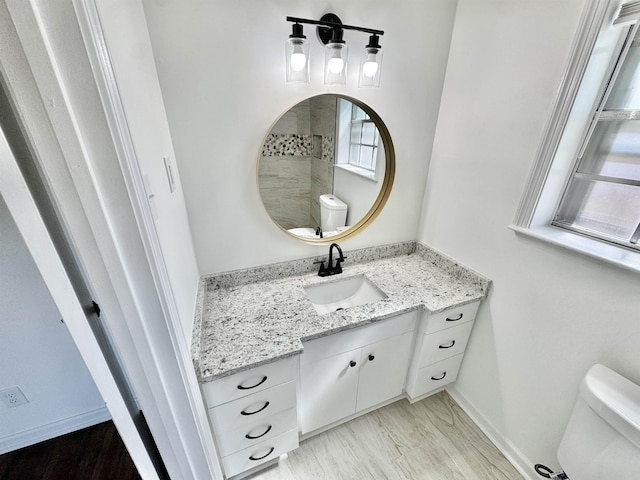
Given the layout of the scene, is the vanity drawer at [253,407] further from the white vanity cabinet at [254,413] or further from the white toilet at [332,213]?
the white toilet at [332,213]

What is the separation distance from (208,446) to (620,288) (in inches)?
59.8

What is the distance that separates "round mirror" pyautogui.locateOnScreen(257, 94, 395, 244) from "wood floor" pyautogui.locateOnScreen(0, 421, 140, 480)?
140 centimetres

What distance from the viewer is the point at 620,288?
0.89m

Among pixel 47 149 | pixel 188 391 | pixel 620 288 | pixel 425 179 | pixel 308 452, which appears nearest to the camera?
pixel 47 149

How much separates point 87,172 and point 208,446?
991 mm

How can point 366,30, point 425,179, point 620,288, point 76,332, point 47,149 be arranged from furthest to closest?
1. point 425,179
2. point 366,30
3. point 620,288
4. point 76,332
5. point 47,149

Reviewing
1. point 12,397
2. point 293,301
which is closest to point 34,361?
point 12,397

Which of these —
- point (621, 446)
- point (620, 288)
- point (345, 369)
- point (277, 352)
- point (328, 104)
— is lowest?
point (345, 369)

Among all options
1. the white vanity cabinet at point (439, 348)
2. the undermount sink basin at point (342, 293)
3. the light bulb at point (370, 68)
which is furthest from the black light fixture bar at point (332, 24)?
the white vanity cabinet at point (439, 348)

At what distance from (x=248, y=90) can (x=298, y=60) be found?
23cm

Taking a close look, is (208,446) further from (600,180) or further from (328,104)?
(600,180)

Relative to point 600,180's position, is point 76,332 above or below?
below

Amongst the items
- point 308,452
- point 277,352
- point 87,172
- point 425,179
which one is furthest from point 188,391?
point 425,179

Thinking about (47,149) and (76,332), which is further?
(76,332)
